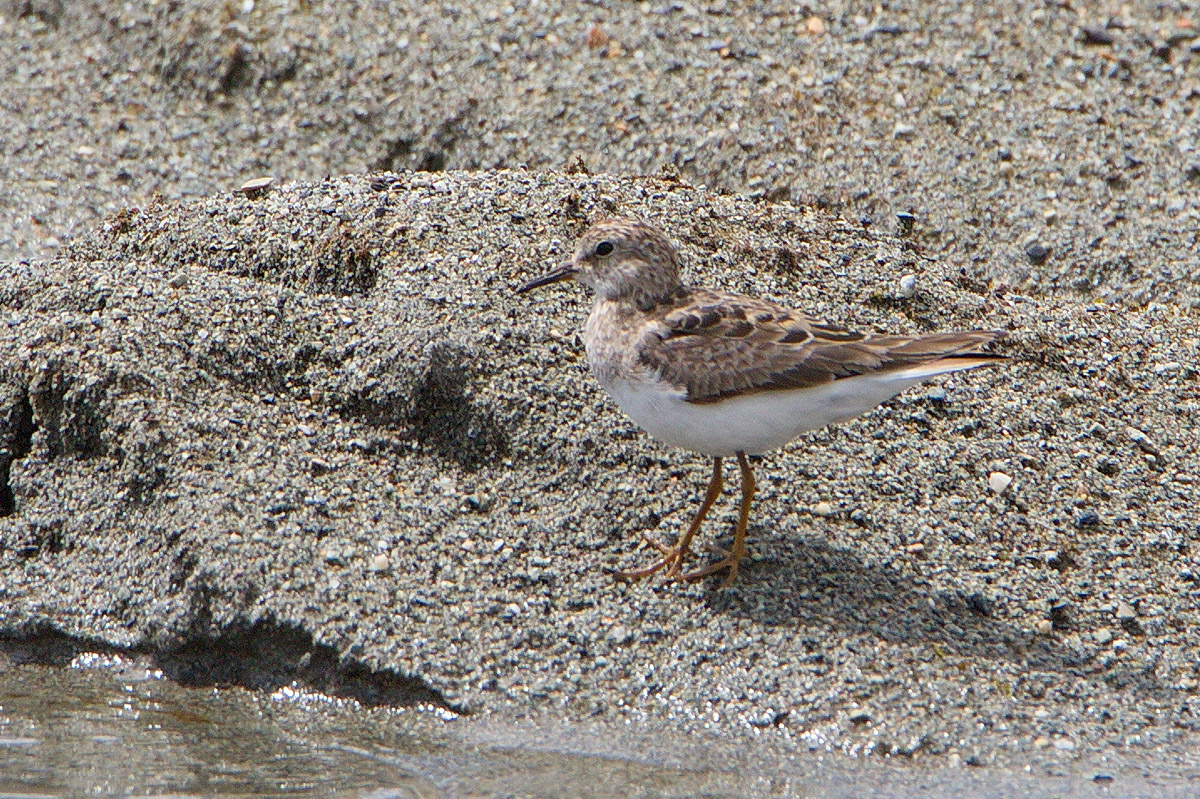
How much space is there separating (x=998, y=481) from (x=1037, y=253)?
2283 millimetres

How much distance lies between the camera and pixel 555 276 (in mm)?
5355

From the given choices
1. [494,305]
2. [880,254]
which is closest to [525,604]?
[494,305]

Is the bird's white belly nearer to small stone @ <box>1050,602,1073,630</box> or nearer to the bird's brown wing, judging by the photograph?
the bird's brown wing

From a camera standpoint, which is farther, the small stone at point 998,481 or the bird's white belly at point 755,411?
the small stone at point 998,481

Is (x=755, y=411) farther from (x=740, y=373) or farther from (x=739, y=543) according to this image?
(x=739, y=543)

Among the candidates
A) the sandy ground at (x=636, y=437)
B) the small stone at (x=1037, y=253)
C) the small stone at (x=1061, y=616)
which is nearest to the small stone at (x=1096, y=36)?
the sandy ground at (x=636, y=437)

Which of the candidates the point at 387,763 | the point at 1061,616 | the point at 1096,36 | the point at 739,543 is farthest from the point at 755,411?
the point at 1096,36

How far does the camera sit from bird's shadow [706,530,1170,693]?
180 inches

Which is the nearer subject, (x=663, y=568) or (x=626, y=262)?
(x=663, y=568)

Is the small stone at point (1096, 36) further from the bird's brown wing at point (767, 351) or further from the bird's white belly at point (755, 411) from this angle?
the bird's white belly at point (755, 411)

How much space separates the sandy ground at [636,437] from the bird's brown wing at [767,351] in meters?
0.55

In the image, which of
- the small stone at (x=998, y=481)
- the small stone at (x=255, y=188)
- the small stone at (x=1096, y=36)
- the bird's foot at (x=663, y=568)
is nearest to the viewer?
the bird's foot at (x=663, y=568)

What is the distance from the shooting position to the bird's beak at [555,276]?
5344 mm

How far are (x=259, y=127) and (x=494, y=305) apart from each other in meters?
3.27
